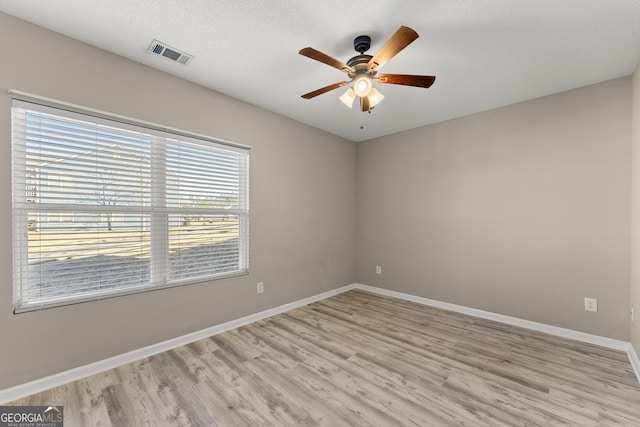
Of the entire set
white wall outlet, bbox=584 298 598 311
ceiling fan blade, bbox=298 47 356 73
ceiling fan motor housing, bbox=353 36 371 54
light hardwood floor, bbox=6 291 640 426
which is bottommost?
light hardwood floor, bbox=6 291 640 426

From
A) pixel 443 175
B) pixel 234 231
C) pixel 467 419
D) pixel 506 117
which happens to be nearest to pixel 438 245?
pixel 443 175

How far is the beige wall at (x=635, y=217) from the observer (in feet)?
7.47

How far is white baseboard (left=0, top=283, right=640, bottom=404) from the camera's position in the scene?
6.31ft

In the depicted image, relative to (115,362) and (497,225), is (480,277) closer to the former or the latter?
(497,225)

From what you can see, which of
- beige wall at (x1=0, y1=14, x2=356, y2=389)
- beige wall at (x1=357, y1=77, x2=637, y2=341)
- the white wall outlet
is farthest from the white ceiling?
the white wall outlet

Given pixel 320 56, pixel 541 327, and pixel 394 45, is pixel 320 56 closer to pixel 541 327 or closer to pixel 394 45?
pixel 394 45

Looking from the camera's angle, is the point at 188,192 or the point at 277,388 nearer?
the point at 277,388

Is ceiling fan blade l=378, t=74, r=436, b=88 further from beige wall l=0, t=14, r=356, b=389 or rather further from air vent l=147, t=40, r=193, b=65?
beige wall l=0, t=14, r=356, b=389

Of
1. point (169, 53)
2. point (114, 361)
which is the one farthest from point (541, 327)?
point (169, 53)

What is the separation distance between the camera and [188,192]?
2768 mm

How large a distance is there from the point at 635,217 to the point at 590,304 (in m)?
0.95

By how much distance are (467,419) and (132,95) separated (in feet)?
11.6

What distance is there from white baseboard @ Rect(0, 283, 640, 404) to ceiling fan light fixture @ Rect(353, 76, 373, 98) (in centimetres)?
271

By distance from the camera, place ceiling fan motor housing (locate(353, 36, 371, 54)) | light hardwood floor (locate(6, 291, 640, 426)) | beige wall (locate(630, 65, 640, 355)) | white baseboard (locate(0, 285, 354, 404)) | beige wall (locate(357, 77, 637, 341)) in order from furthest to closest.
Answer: beige wall (locate(357, 77, 637, 341))
beige wall (locate(630, 65, 640, 355))
ceiling fan motor housing (locate(353, 36, 371, 54))
white baseboard (locate(0, 285, 354, 404))
light hardwood floor (locate(6, 291, 640, 426))
